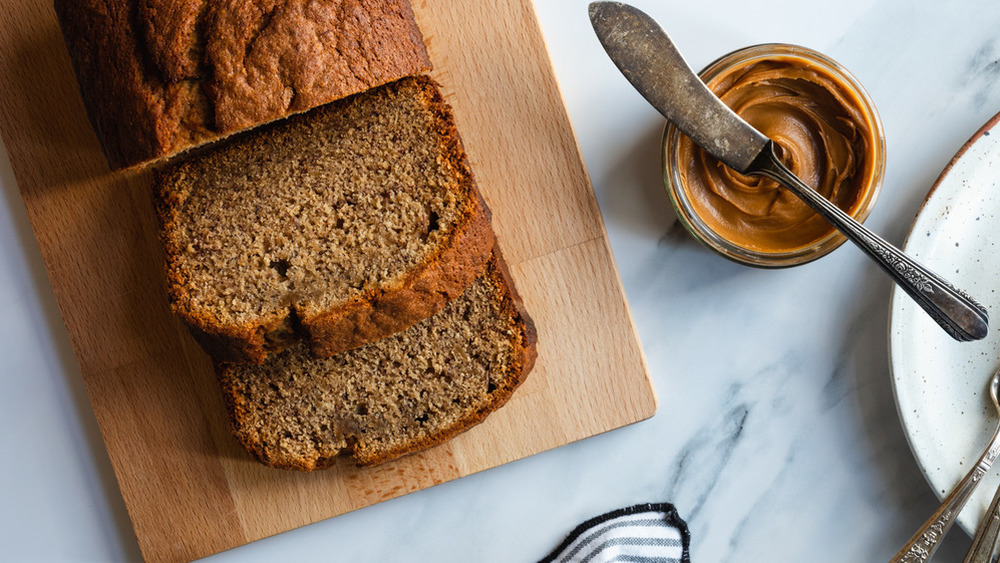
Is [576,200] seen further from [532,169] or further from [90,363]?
[90,363]

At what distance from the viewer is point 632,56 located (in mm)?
1776

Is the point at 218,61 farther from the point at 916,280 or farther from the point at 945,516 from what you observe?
the point at 945,516

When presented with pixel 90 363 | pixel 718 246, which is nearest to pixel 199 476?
pixel 90 363

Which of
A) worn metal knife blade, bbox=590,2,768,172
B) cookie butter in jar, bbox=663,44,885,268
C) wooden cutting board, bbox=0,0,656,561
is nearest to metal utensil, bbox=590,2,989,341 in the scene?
worn metal knife blade, bbox=590,2,768,172

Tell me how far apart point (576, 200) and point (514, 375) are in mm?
484

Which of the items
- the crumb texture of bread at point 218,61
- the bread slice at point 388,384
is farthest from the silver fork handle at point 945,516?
the crumb texture of bread at point 218,61

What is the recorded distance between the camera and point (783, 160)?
188 centimetres

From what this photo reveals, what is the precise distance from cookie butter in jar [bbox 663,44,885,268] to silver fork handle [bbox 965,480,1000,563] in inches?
32.8

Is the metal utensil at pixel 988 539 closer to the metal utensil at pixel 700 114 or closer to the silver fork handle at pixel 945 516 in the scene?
the silver fork handle at pixel 945 516

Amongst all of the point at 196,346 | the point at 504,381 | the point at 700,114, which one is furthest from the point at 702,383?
the point at 196,346

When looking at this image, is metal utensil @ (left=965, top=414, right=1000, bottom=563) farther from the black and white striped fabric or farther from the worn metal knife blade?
the worn metal knife blade

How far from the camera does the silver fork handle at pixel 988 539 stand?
198 cm

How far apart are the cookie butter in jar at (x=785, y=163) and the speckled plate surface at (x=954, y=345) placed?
11.2 inches

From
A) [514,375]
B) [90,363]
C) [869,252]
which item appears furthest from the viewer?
[90,363]
